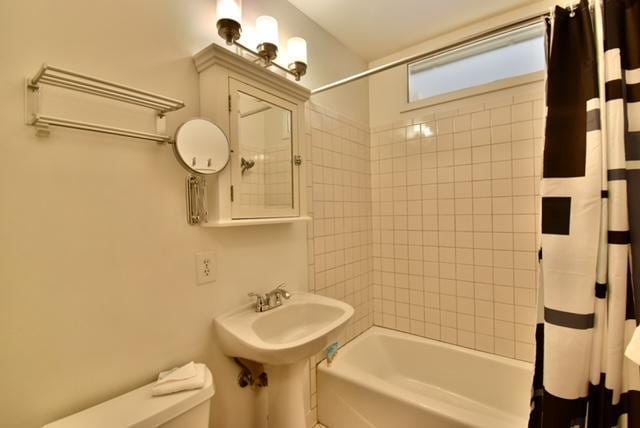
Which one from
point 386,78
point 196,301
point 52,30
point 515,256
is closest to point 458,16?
point 386,78

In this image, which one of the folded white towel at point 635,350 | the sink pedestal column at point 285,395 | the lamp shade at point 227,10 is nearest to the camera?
the folded white towel at point 635,350

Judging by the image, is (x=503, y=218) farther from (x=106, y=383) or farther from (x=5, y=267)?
(x=5, y=267)

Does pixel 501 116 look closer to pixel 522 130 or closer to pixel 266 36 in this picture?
pixel 522 130

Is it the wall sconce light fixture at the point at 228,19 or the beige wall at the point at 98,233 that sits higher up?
the wall sconce light fixture at the point at 228,19

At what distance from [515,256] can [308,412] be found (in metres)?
1.62

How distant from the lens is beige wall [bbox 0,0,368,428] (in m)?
0.81

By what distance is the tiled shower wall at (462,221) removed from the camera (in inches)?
70.5

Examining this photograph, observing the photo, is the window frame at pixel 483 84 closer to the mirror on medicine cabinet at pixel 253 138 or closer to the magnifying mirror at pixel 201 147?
the mirror on medicine cabinet at pixel 253 138

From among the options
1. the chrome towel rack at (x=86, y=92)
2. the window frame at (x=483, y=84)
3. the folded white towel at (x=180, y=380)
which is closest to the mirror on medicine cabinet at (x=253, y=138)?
the chrome towel rack at (x=86, y=92)

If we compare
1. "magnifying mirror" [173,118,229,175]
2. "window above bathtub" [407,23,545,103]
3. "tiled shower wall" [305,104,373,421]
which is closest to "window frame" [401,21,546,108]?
"window above bathtub" [407,23,545,103]

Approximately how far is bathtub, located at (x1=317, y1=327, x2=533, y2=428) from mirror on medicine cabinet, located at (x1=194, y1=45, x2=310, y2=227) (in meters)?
1.02

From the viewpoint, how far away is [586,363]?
3.05ft

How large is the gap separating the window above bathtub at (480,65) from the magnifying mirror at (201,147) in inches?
65.4

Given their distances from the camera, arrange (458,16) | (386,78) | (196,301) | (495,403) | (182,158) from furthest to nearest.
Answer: (386,78) < (458,16) < (495,403) < (196,301) < (182,158)
